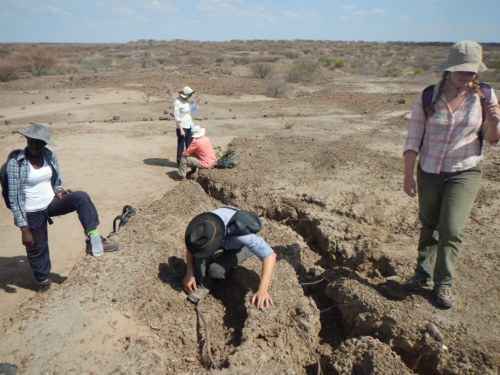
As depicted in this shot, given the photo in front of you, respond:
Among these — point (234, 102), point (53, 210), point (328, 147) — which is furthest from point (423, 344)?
point (234, 102)

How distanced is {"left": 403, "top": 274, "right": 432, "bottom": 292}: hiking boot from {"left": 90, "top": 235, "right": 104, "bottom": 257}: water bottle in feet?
9.23

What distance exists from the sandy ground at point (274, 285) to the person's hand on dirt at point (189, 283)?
118 millimetres

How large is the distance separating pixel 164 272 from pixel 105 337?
96 cm

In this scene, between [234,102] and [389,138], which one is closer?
[389,138]

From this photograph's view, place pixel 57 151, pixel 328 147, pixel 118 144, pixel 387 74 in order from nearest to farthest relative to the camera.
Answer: pixel 328 147, pixel 57 151, pixel 118 144, pixel 387 74

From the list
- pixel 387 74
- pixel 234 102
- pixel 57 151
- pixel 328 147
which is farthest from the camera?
pixel 387 74

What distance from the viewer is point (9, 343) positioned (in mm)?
2979

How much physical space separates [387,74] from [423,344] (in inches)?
1104

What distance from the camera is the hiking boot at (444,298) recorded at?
124 inches

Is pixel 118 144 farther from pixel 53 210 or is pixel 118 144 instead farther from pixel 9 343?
pixel 9 343

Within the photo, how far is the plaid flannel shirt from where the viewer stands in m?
2.90

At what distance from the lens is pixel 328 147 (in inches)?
332

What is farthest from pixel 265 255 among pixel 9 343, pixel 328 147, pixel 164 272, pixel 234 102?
pixel 234 102

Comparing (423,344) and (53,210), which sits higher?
(53,210)
